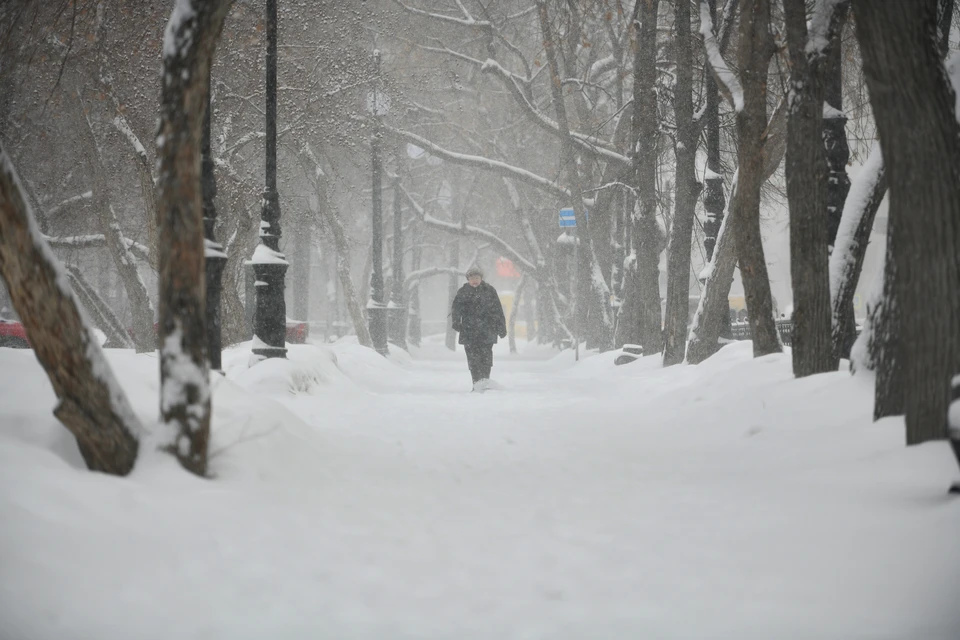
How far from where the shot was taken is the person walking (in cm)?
A: 1326

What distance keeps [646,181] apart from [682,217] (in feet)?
6.14

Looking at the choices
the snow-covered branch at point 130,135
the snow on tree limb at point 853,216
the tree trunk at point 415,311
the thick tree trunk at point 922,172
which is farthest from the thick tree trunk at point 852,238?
the tree trunk at point 415,311

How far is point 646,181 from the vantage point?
615 inches

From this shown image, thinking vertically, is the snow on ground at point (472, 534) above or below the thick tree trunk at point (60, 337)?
below

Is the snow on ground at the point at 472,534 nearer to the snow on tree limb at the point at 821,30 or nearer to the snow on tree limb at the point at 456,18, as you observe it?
the snow on tree limb at the point at 821,30

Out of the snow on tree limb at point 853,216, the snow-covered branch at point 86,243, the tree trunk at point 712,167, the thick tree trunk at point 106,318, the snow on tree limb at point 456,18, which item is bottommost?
the thick tree trunk at point 106,318

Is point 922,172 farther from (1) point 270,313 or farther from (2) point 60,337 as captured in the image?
(1) point 270,313

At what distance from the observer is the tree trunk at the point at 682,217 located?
1343 cm

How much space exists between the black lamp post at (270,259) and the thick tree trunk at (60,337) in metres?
5.79

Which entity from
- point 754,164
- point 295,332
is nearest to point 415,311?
point 295,332

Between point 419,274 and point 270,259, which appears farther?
point 419,274

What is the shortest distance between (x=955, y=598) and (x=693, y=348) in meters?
9.68

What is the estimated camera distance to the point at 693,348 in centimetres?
1278

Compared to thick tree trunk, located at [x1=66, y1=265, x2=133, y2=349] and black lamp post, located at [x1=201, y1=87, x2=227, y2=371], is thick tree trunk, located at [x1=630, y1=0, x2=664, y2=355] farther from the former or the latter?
thick tree trunk, located at [x1=66, y1=265, x2=133, y2=349]
